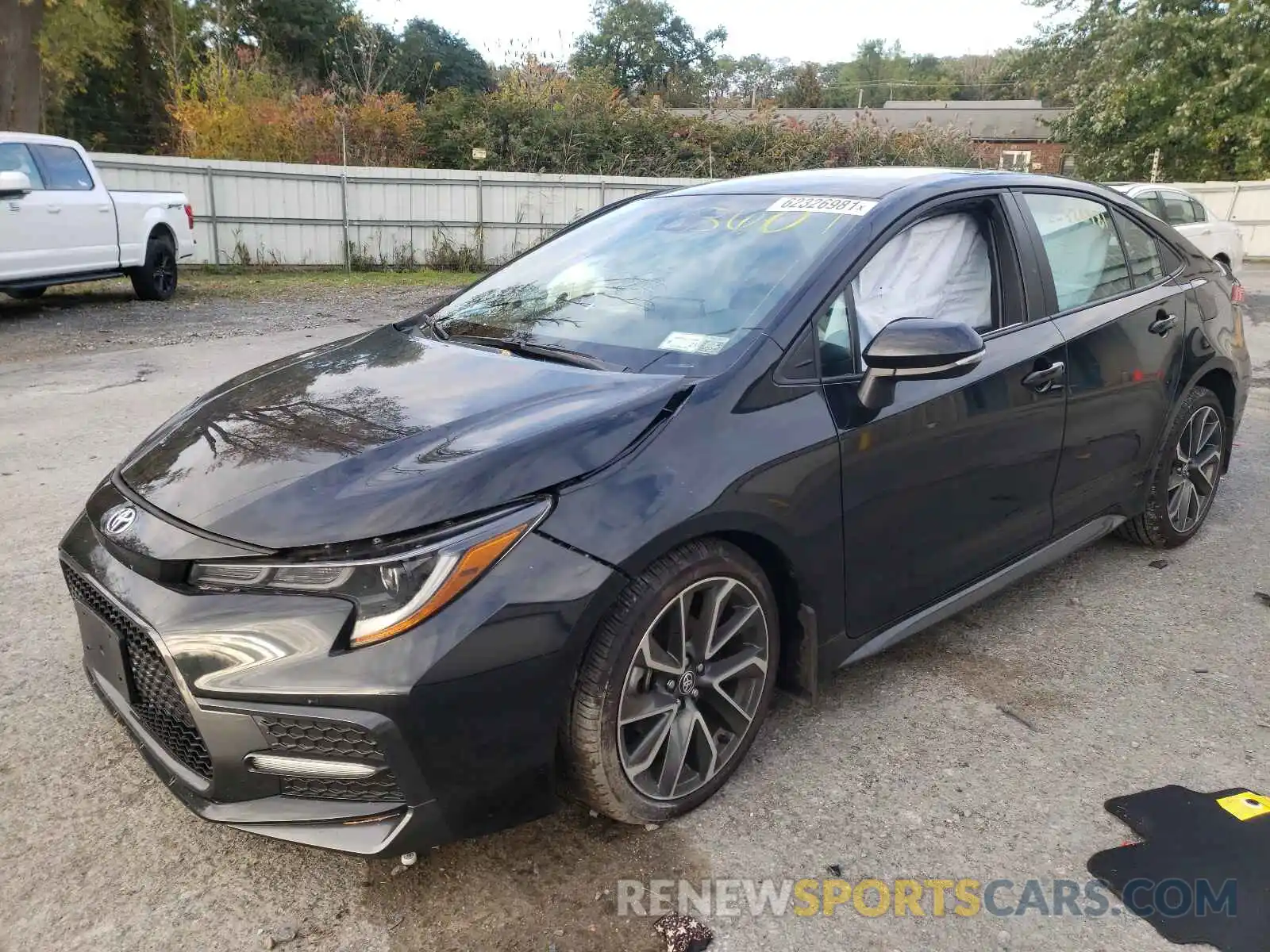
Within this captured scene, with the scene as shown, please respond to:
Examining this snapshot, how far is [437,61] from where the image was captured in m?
36.8

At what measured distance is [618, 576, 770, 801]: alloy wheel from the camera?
2.28m

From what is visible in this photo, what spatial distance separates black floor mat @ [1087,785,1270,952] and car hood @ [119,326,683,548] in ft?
5.20

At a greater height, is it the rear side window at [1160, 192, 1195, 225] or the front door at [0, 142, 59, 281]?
the rear side window at [1160, 192, 1195, 225]

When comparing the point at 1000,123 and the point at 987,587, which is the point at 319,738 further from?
the point at 1000,123

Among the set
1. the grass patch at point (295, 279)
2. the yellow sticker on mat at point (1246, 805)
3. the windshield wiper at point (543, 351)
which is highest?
the windshield wiper at point (543, 351)

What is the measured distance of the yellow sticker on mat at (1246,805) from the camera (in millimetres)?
2482

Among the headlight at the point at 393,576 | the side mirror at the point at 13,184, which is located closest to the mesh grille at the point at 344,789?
the headlight at the point at 393,576

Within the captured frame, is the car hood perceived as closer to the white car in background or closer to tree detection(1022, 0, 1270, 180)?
the white car in background

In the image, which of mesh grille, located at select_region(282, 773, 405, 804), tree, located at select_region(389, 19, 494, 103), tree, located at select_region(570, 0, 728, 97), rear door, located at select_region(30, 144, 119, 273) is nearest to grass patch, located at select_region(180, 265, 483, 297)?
rear door, located at select_region(30, 144, 119, 273)

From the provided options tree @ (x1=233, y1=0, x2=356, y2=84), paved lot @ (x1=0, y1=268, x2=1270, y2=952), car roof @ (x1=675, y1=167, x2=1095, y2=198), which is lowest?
paved lot @ (x1=0, y1=268, x2=1270, y2=952)

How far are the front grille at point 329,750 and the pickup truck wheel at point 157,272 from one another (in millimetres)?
11613

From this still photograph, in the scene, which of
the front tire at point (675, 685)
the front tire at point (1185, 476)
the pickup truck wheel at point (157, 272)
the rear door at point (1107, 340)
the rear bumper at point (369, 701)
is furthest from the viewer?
the pickup truck wheel at point (157, 272)

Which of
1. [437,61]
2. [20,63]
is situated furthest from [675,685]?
[437,61]

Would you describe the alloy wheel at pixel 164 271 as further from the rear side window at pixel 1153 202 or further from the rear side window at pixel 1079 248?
the rear side window at pixel 1153 202
